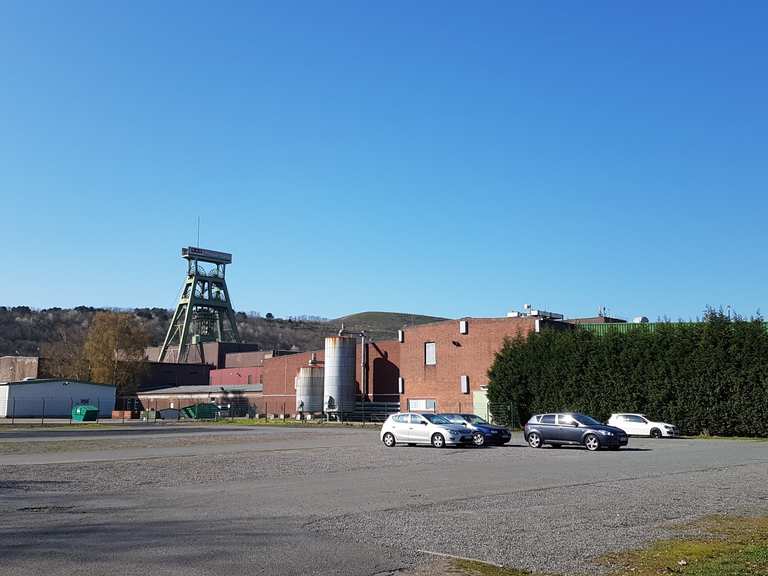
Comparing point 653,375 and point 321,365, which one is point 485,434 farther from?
point 321,365

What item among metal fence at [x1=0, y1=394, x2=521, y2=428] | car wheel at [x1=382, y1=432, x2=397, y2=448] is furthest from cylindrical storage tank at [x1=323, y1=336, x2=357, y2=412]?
car wheel at [x1=382, y1=432, x2=397, y2=448]

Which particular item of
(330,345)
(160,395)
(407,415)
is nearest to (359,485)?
(407,415)

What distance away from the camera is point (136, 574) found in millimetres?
8281

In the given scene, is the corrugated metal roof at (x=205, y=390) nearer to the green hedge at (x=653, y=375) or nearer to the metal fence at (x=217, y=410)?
the metal fence at (x=217, y=410)

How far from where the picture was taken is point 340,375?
71688mm

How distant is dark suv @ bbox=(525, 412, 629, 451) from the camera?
30312 mm

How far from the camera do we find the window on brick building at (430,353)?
202 ft

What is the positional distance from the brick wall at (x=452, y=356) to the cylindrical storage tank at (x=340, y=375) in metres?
8.81

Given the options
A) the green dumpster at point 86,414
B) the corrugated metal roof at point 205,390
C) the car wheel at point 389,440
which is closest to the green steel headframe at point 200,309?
the corrugated metal roof at point 205,390

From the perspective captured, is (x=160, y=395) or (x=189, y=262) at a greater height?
(x=189, y=262)

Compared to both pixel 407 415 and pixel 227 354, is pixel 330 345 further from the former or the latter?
pixel 227 354

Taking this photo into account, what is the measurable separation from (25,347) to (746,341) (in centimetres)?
16821

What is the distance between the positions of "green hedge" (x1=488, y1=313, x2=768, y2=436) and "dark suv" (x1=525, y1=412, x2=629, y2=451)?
1360cm

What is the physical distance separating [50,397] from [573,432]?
2812 inches
